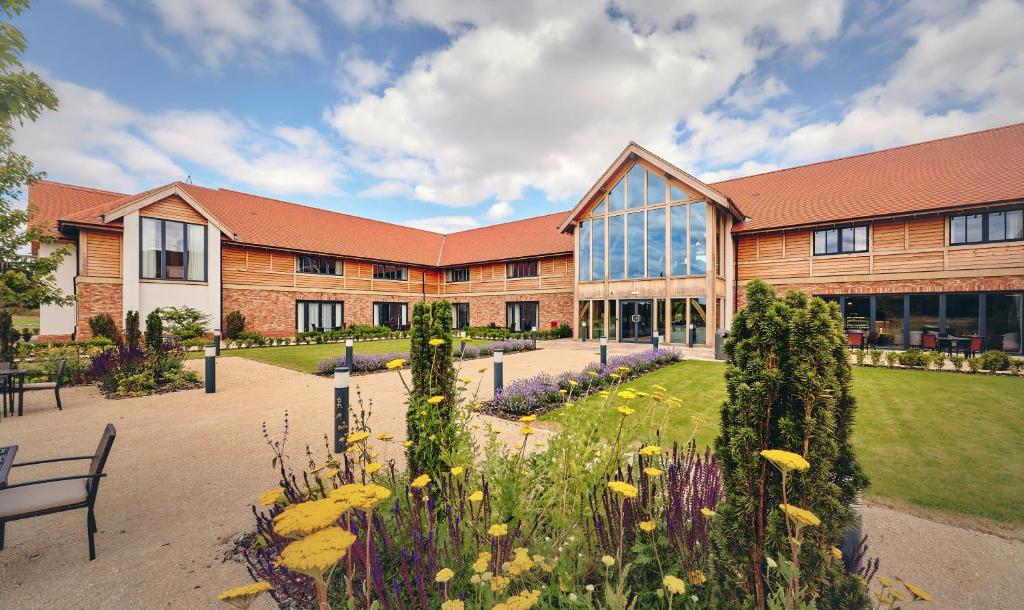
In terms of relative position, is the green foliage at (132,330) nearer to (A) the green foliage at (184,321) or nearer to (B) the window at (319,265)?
(A) the green foliage at (184,321)

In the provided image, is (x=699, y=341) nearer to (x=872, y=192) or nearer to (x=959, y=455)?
(x=872, y=192)

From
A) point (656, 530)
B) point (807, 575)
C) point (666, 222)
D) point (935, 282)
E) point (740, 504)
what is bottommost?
point (656, 530)

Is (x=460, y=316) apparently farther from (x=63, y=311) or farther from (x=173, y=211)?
(x=63, y=311)

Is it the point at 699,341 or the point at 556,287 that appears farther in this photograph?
the point at 556,287

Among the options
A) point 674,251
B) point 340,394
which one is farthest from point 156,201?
point 674,251

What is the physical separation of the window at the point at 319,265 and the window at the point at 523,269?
12.1 metres

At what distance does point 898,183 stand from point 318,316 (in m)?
33.3

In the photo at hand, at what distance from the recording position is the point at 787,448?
2119 mm

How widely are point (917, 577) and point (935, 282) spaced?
20.6 metres

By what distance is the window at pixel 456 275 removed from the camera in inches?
1288

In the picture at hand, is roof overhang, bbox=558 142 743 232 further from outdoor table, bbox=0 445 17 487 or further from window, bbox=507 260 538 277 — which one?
outdoor table, bbox=0 445 17 487

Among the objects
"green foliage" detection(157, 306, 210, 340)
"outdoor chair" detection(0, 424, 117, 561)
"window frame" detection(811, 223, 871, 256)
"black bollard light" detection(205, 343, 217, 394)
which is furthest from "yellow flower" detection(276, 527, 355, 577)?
"window frame" detection(811, 223, 871, 256)

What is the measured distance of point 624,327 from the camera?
22.6 meters

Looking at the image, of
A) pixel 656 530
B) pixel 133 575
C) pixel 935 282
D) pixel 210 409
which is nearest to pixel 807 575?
pixel 656 530
